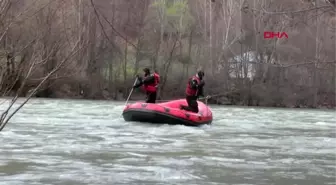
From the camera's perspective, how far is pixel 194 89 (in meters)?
14.6

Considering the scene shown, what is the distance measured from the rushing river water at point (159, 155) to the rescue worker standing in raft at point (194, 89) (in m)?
1.09

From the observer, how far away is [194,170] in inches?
300

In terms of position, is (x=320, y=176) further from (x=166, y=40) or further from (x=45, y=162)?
(x=166, y=40)


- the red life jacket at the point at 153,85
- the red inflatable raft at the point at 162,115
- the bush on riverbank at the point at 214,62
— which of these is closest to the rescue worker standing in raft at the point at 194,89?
the red inflatable raft at the point at 162,115

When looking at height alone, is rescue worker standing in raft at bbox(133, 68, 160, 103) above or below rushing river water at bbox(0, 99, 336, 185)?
above

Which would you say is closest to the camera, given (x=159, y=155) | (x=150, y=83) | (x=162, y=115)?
(x=159, y=155)

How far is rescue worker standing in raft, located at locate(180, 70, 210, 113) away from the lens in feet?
47.5

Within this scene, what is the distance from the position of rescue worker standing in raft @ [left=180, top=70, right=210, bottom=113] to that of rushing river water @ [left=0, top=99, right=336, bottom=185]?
42.9 inches

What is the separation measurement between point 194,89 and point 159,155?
5.80m

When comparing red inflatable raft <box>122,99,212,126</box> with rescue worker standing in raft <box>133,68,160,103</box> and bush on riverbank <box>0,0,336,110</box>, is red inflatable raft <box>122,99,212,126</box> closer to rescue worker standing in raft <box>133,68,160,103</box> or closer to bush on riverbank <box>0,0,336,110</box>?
rescue worker standing in raft <box>133,68,160,103</box>

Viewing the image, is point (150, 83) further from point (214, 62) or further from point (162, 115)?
point (214, 62)

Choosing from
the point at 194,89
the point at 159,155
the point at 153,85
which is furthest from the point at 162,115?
the point at 159,155

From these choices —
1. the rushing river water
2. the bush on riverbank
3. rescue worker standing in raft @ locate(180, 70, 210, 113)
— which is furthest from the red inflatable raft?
the bush on riverbank

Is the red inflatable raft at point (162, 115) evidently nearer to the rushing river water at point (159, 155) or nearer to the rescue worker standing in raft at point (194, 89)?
the rushing river water at point (159, 155)
